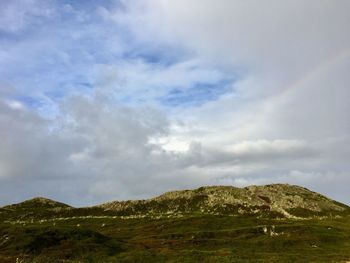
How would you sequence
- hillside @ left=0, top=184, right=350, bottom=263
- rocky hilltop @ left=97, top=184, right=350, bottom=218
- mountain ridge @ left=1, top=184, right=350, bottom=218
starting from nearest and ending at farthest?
hillside @ left=0, top=184, right=350, bottom=263 < mountain ridge @ left=1, top=184, right=350, bottom=218 < rocky hilltop @ left=97, top=184, right=350, bottom=218

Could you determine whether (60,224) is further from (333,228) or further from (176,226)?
(333,228)

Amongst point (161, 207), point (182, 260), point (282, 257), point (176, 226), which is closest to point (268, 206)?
point (161, 207)

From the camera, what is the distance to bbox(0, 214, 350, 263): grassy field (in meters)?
83.8

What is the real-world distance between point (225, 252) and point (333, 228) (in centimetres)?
4991

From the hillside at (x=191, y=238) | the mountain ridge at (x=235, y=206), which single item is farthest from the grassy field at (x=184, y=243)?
the mountain ridge at (x=235, y=206)

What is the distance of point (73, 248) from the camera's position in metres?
95.4

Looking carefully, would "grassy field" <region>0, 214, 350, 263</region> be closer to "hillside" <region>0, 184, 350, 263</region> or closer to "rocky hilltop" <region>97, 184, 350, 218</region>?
"hillside" <region>0, 184, 350, 263</region>

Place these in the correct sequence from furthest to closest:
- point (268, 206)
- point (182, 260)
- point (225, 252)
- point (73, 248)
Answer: point (268, 206) < point (73, 248) < point (225, 252) < point (182, 260)

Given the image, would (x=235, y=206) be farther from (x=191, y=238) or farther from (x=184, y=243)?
(x=184, y=243)

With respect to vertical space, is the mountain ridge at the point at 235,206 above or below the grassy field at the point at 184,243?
above

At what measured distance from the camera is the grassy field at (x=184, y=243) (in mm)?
83812

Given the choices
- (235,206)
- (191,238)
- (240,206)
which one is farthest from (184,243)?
(240,206)

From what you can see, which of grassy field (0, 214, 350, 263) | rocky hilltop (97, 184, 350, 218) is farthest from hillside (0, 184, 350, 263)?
rocky hilltop (97, 184, 350, 218)

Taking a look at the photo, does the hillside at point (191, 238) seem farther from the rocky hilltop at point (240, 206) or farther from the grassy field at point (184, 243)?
the rocky hilltop at point (240, 206)
